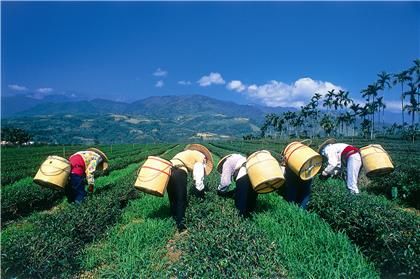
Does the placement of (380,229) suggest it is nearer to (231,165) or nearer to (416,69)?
(231,165)

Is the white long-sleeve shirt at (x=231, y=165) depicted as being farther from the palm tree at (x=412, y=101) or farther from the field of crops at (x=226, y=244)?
the palm tree at (x=412, y=101)

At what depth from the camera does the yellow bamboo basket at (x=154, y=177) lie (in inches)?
208

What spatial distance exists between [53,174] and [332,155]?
5302 mm

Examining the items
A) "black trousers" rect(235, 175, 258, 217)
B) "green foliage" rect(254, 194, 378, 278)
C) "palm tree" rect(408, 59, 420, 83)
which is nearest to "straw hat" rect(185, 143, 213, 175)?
"black trousers" rect(235, 175, 258, 217)

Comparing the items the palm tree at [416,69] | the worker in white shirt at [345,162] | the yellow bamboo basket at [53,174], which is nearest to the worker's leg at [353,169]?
the worker in white shirt at [345,162]

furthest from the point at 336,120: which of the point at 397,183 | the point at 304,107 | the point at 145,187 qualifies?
the point at 145,187

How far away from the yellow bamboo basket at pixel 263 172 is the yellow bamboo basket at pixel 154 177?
1.34 meters

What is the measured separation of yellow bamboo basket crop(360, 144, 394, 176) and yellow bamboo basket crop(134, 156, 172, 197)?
392 centimetres

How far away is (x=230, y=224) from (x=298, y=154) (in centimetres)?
198

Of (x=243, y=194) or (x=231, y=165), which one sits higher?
(x=231, y=165)

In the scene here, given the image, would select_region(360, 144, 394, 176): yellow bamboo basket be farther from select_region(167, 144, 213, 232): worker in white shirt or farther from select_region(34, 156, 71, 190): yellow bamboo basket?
select_region(34, 156, 71, 190): yellow bamboo basket

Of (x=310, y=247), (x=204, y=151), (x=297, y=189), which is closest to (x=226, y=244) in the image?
(x=310, y=247)

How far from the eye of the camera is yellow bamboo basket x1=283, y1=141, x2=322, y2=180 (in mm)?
5480

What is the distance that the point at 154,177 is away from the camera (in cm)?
532
